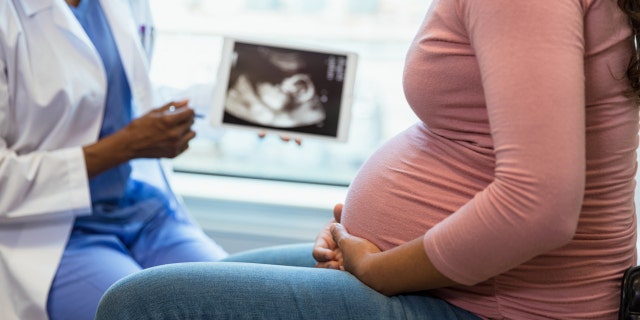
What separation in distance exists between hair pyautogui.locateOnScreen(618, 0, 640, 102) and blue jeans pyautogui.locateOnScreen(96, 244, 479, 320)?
322 mm

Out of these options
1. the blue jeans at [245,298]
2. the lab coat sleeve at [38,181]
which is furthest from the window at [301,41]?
the blue jeans at [245,298]

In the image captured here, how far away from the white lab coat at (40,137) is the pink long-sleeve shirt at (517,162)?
58cm

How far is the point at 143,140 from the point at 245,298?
59 cm

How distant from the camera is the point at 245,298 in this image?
0.88 m

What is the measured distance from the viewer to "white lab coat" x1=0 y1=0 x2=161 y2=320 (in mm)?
1293

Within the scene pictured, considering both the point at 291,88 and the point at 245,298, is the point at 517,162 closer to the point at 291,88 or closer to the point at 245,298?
the point at 245,298

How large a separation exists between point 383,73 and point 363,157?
0.72 ft

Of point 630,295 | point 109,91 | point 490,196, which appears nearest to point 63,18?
point 109,91

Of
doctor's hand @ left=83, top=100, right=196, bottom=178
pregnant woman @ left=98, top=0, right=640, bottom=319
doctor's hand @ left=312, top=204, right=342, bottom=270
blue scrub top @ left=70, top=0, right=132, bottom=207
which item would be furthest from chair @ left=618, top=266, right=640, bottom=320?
blue scrub top @ left=70, top=0, right=132, bottom=207

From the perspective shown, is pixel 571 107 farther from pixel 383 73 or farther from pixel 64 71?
pixel 383 73

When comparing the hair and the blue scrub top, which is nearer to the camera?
the hair

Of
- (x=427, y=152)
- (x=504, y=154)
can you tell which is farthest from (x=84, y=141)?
(x=504, y=154)

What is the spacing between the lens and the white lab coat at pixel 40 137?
1293mm

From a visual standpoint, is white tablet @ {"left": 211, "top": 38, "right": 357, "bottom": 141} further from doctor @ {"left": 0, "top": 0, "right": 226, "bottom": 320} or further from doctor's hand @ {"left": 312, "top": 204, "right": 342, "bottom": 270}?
doctor's hand @ {"left": 312, "top": 204, "right": 342, "bottom": 270}
